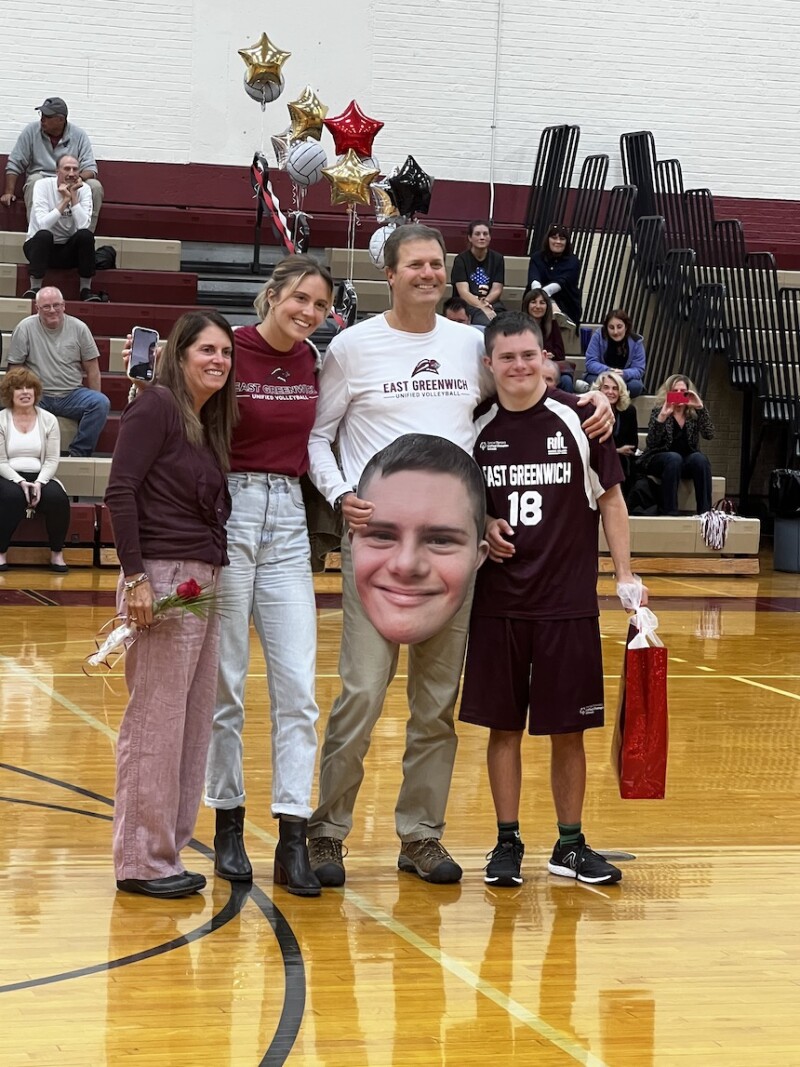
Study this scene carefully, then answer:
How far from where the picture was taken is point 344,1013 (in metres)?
3.42

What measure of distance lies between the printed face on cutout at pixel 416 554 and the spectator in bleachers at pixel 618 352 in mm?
9104

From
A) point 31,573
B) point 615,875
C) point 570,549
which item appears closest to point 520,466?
point 570,549

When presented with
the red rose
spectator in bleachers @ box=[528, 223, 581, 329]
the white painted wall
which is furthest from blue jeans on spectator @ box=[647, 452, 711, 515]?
the red rose

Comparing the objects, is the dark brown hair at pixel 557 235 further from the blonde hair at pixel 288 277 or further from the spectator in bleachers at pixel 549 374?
the blonde hair at pixel 288 277

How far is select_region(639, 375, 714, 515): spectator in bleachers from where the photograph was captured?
1252cm

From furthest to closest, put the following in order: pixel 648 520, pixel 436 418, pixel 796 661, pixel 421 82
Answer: pixel 421 82 < pixel 648 520 < pixel 796 661 < pixel 436 418

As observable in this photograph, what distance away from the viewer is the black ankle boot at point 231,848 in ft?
14.2

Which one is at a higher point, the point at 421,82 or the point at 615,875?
the point at 421,82

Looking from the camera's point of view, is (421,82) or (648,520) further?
(421,82)

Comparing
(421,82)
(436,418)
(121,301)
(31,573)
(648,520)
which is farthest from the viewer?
(421,82)

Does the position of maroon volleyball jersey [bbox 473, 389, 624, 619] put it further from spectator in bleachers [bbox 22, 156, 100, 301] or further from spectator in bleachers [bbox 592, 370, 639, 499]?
spectator in bleachers [bbox 22, 156, 100, 301]

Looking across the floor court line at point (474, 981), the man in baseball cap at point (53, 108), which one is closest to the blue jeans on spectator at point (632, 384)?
the man in baseball cap at point (53, 108)

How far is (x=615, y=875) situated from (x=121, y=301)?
9892 mm

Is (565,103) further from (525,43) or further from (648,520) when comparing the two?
(648,520)
